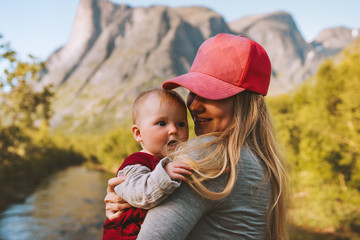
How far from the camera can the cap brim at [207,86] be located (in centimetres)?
139

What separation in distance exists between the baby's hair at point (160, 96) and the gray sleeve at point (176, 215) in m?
0.61

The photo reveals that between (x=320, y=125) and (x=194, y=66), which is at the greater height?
(x=194, y=66)

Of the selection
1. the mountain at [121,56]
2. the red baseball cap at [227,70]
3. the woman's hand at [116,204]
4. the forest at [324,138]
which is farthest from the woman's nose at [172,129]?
the mountain at [121,56]

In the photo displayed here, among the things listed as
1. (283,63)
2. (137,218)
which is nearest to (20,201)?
(137,218)

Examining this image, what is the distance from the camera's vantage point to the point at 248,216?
134 cm

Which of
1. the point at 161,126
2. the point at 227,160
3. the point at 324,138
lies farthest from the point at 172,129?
the point at 324,138

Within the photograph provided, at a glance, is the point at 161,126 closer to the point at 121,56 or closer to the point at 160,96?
the point at 160,96

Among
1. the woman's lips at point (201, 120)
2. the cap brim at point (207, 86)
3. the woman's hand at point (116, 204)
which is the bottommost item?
the woman's hand at point (116, 204)

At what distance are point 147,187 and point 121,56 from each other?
577 ft

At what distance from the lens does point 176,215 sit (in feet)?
3.73

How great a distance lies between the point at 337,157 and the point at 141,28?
580 ft

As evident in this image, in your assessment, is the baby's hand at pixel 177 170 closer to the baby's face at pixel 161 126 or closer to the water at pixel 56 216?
the baby's face at pixel 161 126

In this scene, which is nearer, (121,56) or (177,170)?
(177,170)

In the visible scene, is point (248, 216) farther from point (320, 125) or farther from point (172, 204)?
point (320, 125)
